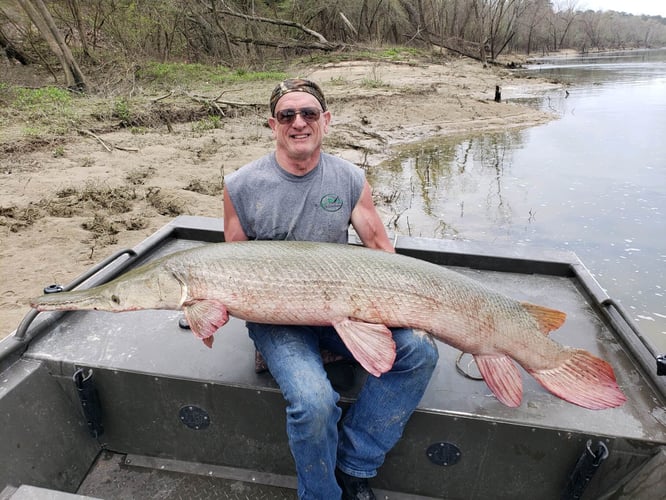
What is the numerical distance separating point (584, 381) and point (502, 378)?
331 mm

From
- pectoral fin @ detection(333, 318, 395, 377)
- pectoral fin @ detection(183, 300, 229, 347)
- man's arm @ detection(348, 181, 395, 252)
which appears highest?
man's arm @ detection(348, 181, 395, 252)

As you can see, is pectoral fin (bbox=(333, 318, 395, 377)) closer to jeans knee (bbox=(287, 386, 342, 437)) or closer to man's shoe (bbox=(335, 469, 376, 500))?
jeans knee (bbox=(287, 386, 342, 437))

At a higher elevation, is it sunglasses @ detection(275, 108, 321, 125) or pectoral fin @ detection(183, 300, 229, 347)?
sunglasses @ detection(275, 108, 321, 125)

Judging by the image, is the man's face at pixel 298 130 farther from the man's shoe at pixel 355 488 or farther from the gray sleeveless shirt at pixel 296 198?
the man's shoe at pixel 355 488

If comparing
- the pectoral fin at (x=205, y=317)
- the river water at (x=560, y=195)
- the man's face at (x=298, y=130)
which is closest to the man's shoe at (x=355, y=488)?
the pectoral fin at (x=205, y=317)

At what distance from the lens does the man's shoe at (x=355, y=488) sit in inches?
82.9

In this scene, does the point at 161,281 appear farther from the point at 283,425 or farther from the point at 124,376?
the point at 283,425

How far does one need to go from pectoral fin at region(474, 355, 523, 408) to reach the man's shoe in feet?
2.30

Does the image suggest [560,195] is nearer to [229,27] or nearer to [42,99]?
[42,99]

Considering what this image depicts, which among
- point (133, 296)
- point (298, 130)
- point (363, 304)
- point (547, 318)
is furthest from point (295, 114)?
point (547, 318)

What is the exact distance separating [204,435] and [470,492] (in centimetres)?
128

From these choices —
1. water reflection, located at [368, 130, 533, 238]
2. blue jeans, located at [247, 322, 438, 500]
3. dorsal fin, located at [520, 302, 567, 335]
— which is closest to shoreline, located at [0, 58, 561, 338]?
water reflection, located at [368, 130, 533, 238]

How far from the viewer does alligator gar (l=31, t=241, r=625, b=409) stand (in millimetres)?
2043

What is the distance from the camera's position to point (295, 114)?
7.60 feet
